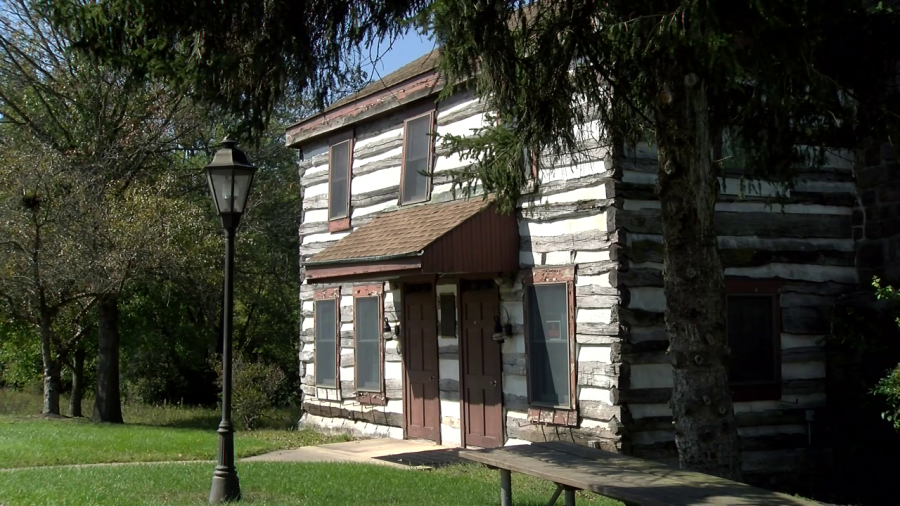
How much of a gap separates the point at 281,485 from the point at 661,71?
549cm

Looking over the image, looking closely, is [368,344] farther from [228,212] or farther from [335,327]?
[228,212]

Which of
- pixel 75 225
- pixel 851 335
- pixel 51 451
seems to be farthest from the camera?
pixel 75 225

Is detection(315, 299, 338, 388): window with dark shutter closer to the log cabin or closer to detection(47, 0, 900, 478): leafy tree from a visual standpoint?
the log cabin

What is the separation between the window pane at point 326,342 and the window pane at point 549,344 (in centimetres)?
528

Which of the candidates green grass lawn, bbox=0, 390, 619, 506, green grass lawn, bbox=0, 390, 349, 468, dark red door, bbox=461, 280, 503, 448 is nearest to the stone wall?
dark red door, bbox=461, 280, 503, 448

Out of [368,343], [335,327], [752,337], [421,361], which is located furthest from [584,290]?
[335,327]

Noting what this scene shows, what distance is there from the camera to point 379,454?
12812 millimetres

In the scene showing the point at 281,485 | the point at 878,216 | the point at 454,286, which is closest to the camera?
the point at 281,485

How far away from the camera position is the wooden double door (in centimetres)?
1243

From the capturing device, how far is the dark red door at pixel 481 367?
40.5ft

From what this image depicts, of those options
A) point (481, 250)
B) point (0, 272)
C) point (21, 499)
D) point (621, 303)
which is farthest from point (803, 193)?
point (0, 272)

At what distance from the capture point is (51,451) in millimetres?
13273

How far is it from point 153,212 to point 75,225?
1.49 metres

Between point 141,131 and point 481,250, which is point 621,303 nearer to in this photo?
point 481,250
